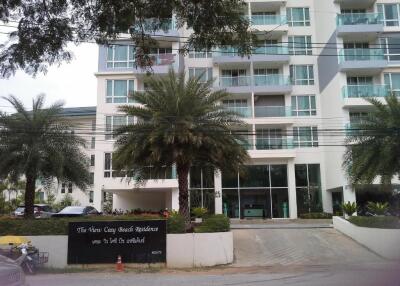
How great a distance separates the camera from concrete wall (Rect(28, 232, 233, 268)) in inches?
861

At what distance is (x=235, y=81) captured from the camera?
48.0 m

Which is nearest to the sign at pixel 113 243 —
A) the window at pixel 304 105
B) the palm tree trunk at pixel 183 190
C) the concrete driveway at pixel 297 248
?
the palm tree trunk at pixel 183 190

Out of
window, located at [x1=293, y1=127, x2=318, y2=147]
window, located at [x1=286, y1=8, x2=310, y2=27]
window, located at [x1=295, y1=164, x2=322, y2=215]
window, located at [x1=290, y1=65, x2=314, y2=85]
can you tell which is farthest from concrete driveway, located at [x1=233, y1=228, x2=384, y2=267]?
window, located at [x1=286, y1=8, x2=310, y2=27]

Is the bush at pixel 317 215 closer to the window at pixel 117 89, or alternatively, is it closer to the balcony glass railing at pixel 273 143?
the balcony glass railing at pixel 273 143

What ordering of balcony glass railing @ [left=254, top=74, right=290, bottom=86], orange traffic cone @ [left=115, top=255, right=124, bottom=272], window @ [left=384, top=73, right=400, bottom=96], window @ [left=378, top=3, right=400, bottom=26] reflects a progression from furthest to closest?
balcony glass railing @ [left=254, top=74, right=290, bottom=86]
window @ [left=378, top=3, right=400, bottom=26]
window @ [left=384, top=73, right=400, bottom=96]
orange traffic cone @ [left=115, top=255, right=124, bottom=272]

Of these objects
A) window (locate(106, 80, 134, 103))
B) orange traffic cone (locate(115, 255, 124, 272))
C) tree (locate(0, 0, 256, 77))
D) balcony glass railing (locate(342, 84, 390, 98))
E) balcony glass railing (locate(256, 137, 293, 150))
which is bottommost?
orange traffic cone (locate(115, 255, 124, 272))

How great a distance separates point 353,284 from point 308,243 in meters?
13.6

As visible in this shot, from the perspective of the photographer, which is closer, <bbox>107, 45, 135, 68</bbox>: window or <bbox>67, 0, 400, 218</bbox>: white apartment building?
<bbox>67, 0, 400, 218</bbox>: white apartment building

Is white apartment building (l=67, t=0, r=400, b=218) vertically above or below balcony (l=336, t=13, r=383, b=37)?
below

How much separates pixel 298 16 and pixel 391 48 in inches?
391

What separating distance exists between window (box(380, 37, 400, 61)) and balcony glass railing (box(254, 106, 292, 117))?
9647mm

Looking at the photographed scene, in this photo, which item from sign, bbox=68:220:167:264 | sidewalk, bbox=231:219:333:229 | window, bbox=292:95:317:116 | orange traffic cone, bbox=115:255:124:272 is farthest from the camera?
window, bbox=292:95:317:116

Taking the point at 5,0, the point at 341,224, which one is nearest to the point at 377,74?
the point at 341,224

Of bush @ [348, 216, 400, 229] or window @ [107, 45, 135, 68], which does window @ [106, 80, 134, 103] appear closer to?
window @ [107, 45, 135, 68]
